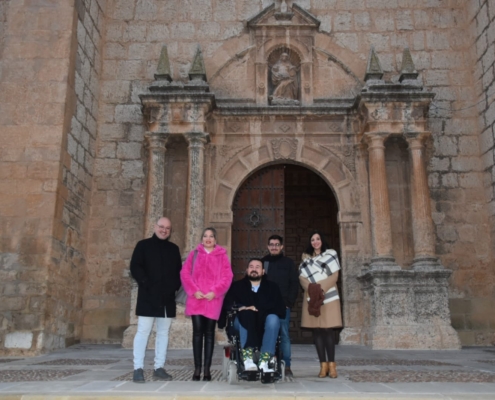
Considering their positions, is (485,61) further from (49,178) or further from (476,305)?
(49,178)

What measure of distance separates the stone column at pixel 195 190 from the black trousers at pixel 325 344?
4105 mm

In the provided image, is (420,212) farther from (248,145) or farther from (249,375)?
(249,375)

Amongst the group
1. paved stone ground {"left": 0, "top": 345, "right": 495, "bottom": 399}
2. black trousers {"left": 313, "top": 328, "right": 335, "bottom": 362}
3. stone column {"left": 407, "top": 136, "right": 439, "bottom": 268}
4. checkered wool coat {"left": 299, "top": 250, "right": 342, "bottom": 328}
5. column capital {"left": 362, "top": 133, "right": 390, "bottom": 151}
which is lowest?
paved stone ground {"left": 0, "top": 345, "right": 495, "bottom": 399}

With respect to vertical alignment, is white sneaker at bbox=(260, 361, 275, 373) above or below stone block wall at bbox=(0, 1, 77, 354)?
below

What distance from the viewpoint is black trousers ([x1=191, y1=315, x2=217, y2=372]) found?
14.8 feet

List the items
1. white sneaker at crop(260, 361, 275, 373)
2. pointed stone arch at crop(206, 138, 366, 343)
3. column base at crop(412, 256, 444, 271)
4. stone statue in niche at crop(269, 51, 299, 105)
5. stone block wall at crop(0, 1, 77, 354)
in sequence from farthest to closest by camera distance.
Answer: stone statue in niche at crop(269, 51, 299, 105) < pointed stone arch at crop(206, 138, 366, 343) < column base at crop(412, 256, 444, 271) < stone block wall at crop(0, 1, 77, 354) < white sneaker at crop(260, 361, 275, 373)

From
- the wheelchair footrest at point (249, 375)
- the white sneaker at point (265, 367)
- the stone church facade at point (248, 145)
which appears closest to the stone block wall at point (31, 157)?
the stone church facade at point (248, 145)

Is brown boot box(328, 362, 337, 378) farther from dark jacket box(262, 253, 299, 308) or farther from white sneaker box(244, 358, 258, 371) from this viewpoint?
white sneaker box(244, 358, 258, 371)

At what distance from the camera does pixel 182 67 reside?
33.2 ft

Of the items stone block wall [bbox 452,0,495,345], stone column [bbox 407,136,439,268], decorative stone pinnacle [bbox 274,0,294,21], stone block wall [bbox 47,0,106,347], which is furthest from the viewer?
decorative stone pinnacle [bbox 274,0,294,21]

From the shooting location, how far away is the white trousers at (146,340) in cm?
446

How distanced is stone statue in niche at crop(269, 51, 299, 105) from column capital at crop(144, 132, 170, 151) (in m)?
2.13

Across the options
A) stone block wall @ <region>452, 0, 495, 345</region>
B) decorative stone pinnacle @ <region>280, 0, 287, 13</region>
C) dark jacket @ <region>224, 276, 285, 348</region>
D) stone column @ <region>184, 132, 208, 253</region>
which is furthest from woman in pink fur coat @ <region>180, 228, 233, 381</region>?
decorative stone pinnacle @ <region>280, 0, 287, 13</region>

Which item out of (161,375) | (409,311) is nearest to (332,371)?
(161,375)
